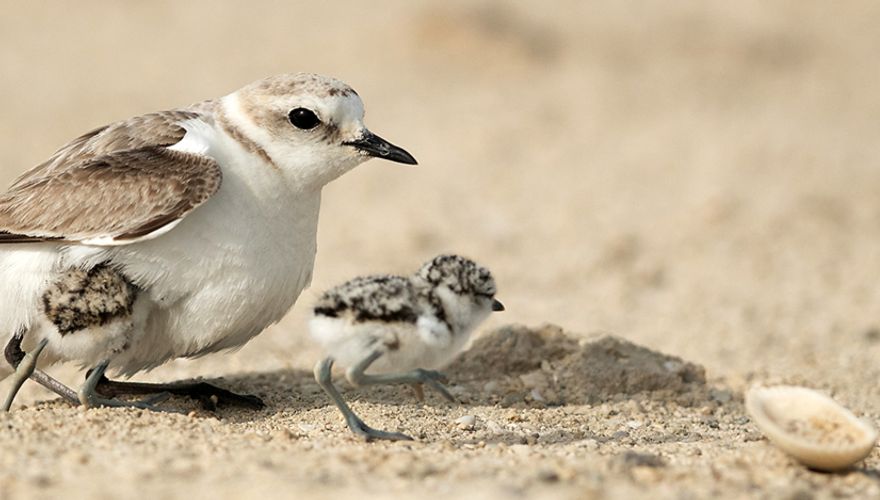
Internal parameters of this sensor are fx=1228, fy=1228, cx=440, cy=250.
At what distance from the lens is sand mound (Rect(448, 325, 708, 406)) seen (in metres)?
6.00

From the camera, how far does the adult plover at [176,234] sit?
16.9 feet

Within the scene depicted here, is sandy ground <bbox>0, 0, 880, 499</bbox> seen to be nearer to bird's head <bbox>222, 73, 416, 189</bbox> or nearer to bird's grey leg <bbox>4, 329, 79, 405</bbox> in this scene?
bird's grey leg <bbox>4, 329, 79, 405</bbox>

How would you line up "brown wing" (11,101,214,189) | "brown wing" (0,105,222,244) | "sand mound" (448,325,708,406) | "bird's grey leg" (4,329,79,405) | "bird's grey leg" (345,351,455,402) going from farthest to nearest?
"sand mound" (448,325,708,406), "brown wing" (11,101,214,189), "bird's grey leg" (4,329,79,405), "brown wing" (0,105,222,244), "bird's grey leg" (345,351,455,402)

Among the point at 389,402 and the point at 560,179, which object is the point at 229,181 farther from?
the point at 560,179

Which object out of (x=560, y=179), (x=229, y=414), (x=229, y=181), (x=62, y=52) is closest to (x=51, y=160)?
(x=229, y=181)

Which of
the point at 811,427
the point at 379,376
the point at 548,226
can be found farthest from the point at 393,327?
the point at 548,226

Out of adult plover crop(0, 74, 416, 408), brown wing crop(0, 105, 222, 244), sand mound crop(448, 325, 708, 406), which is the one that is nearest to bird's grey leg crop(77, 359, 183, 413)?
adult plover crop(0, 74, 416, 408)

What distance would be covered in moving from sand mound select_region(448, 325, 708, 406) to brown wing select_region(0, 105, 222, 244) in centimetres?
180

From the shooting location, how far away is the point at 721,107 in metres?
14.1

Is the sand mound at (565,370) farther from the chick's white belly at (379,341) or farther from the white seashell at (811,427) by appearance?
the white seashell at (811,427)

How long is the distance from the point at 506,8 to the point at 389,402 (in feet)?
37.8

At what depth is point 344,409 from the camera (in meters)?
4.69

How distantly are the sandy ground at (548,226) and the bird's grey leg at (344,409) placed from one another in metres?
0.13

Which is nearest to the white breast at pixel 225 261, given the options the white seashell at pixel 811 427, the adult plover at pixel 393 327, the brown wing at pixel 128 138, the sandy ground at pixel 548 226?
the brown wing at pixel 128 138
